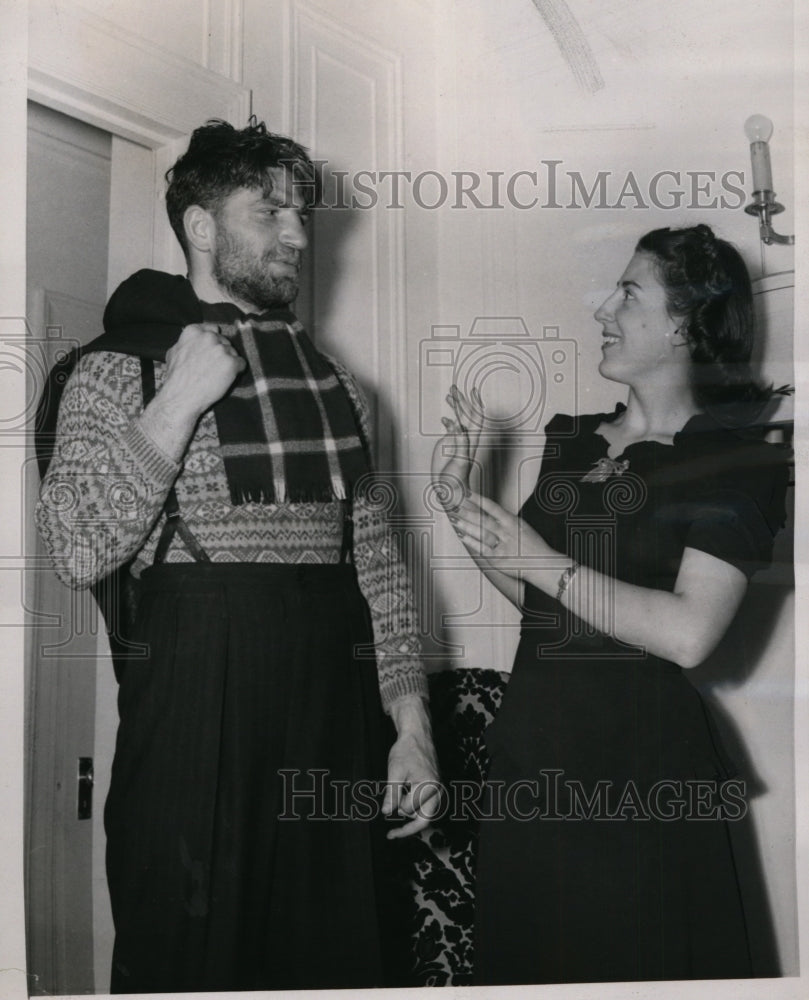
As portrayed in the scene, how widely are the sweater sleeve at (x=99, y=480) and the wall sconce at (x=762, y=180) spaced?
73cm

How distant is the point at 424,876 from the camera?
3.63 ft

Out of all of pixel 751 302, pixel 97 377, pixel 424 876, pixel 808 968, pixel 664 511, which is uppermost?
pixel 751 302

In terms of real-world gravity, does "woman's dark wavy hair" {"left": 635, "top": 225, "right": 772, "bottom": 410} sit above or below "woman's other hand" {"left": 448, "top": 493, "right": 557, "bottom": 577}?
above

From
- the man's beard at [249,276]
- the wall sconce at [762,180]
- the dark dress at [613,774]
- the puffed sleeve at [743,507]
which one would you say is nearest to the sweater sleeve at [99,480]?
the man's beard at [249,276]

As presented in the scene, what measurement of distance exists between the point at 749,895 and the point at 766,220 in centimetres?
78

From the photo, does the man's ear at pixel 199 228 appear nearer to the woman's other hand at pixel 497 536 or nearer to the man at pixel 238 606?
the man at pixel 238 606

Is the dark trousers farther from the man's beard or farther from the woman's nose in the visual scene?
the woman's nose

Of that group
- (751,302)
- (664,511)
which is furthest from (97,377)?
(751,302)

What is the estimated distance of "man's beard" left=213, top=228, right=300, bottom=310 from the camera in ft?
3.48

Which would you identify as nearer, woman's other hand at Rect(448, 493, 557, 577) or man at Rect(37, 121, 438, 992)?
man at Rect(37, 121, 438, 992)

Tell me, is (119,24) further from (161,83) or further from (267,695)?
(267,695)

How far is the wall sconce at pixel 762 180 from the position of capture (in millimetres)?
1146

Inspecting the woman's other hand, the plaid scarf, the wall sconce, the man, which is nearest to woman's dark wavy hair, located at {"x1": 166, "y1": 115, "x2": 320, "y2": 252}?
the man

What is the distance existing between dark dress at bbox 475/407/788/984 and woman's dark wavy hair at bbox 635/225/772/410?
0.08 meters
